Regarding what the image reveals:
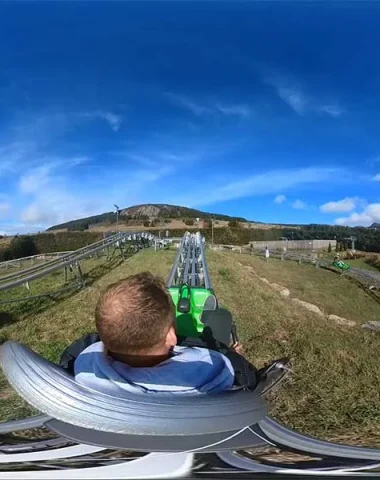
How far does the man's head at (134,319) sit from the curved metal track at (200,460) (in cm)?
15

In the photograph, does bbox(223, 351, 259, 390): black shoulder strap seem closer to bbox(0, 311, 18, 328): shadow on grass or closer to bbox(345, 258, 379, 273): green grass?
bbox(0, 311, 18, 328): shadow on grass

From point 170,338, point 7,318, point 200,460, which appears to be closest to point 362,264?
point 7,318

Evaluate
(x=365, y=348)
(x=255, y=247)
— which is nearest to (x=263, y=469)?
(x=365, y=348)

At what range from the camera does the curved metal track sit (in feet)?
1.81

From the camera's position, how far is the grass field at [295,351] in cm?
138

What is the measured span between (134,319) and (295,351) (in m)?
1.76

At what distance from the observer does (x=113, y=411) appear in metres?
0.57

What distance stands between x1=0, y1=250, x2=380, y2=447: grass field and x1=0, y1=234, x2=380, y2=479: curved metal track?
0.18m

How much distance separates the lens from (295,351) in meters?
2.22

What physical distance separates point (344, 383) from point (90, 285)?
1798 millimetres

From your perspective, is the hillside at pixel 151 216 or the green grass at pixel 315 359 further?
the hillside at pixel 151 216

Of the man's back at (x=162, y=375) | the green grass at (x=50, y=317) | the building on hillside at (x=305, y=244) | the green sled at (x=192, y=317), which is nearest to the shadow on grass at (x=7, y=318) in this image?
the green grass at (x=50, y=317)

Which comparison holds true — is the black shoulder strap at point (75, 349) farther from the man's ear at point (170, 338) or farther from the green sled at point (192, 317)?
the green sled at point (192, 317)

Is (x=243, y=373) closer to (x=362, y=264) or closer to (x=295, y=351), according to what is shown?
(x=295, y=351)
